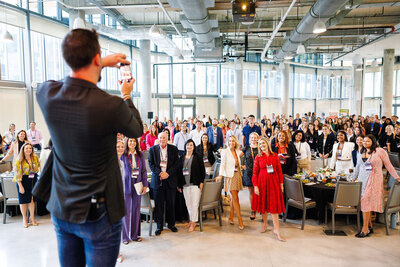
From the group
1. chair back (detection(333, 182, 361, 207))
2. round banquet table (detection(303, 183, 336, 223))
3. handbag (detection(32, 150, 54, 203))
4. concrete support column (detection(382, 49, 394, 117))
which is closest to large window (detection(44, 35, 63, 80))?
round banquet table (detection(303, 183, 336, 223))

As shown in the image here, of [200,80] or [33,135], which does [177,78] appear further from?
[33,135]

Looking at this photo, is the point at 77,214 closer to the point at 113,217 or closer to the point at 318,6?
the point at 113,217

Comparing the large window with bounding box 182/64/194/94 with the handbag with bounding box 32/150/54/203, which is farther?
the large window with bounding box 182/64/194/94

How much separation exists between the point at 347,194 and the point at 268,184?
144 centimetres

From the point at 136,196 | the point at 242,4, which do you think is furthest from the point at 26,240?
the point at 242,4

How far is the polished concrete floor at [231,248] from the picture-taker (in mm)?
4102

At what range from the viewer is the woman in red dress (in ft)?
15.9

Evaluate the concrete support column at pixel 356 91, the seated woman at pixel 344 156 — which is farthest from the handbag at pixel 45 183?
the concrete support column at pixel 356 91

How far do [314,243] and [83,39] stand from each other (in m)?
4.81

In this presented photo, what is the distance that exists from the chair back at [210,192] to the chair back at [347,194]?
2.07m

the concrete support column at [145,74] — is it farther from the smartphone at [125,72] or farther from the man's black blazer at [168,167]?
the smartphone at [125,72]

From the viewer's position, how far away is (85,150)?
3.64 feet

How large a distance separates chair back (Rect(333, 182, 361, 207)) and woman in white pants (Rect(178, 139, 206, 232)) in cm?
241

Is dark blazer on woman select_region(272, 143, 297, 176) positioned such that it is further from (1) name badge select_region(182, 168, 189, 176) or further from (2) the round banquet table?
(1) name badge select_region(182, 168, 189, 176)
